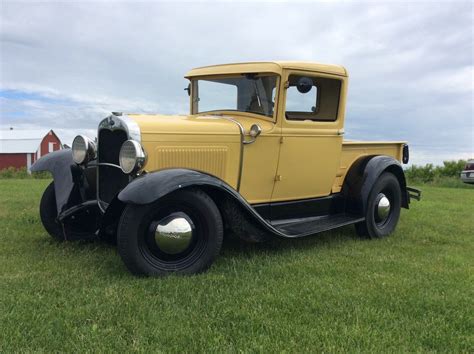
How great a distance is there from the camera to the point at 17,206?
23.9 ft

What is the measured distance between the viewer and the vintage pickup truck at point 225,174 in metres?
3.70

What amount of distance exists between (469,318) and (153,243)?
2338 millimetres

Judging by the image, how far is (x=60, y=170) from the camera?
4.95m

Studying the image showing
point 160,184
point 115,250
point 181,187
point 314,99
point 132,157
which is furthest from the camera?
point 314,99

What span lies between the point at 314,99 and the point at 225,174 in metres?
1.51

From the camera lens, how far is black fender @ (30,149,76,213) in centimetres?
466

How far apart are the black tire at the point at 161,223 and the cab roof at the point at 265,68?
1.62 metres

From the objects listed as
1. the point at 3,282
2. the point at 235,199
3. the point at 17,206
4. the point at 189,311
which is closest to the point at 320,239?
the point at 235,199

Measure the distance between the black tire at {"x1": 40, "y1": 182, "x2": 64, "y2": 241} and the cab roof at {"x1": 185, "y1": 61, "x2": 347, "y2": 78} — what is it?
6.86 feet

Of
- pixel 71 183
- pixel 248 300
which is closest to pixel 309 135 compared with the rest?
pixel 248 300

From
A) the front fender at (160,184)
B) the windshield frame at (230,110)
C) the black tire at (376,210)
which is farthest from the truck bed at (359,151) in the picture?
the front fender at (160,184)

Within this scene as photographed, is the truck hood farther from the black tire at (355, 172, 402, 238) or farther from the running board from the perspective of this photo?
the black tire at (355, 172, 402, 238)

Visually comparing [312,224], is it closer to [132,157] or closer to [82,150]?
[132,157]

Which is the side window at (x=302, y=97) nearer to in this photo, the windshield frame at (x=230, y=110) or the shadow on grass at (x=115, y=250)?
the windshield frame at (x=230, y=110)
